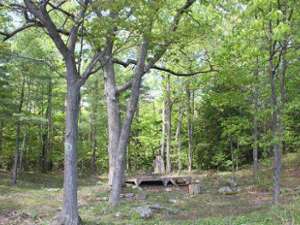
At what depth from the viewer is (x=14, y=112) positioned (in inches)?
643

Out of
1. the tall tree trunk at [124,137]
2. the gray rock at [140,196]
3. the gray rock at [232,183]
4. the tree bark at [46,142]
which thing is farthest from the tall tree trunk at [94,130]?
the tall tree trunk at [124,137]

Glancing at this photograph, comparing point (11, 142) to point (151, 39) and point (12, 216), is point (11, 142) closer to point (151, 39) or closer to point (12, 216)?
point (12, 216)

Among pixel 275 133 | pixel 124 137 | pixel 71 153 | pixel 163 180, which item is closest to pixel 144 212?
pixel 71 153

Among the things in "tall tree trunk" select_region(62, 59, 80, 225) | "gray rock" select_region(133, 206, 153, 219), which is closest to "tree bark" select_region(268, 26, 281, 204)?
"gray rock" select_region(133, 206, 153, 219)

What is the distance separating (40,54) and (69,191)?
12.2 metres

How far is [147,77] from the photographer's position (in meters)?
27.0

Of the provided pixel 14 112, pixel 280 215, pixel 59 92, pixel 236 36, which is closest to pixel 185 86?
pixel 59 92

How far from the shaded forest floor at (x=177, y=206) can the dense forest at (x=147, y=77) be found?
799mm

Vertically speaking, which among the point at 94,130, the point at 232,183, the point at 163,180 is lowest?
the point at 232,183

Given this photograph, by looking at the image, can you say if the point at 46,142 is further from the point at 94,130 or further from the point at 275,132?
the point at 275,132

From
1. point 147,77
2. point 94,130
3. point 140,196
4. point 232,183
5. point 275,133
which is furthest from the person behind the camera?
point 147,77

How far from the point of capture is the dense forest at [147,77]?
7.61 meters

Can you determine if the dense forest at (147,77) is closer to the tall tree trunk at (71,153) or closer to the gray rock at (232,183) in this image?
the tall tree trunk at (71,153)

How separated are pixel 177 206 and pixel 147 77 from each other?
1758cm
